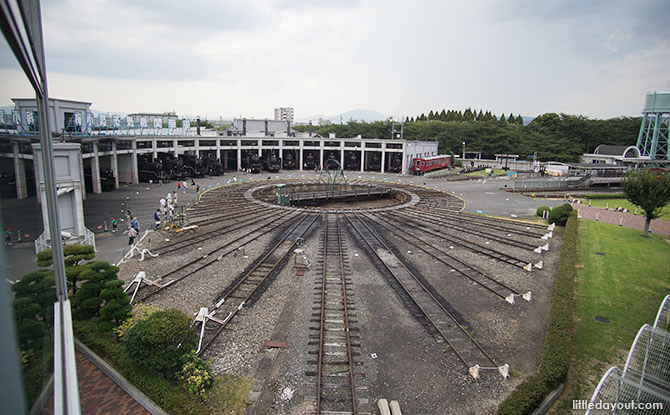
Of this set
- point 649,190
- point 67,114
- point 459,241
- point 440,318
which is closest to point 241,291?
point 440,318

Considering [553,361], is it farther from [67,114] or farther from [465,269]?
[67,114]

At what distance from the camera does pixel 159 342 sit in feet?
32.7

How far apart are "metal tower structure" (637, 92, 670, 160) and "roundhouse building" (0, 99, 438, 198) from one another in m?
33.1

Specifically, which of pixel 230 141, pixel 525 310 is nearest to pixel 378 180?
pixel 230 141

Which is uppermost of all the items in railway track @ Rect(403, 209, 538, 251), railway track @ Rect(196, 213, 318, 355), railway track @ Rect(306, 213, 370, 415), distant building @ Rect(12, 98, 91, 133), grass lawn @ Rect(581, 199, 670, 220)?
distant building @ Rect(12, 98, 91, 133)

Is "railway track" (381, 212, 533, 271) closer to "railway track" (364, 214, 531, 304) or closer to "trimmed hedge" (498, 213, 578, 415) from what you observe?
"railway track" (364, 214, 531, 304)

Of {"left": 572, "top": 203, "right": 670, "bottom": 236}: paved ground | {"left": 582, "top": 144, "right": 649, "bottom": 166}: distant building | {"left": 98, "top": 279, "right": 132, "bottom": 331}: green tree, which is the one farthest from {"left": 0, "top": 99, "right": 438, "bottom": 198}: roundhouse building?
{"left": 572, "top": 203, "right": 670, "bottom": 236}: paved ground

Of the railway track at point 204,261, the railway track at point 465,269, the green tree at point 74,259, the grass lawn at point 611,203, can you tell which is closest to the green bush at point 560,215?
the railway track at point 465,269

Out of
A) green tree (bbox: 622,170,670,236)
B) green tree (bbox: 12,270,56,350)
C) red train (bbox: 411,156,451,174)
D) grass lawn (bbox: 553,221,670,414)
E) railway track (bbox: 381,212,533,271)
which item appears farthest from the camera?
red train (bbox: 411,156,451,174)

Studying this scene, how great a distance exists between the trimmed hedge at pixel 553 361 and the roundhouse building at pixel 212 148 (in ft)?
114

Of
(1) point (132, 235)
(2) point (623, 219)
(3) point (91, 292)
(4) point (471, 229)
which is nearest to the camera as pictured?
(3) point (91, 292)

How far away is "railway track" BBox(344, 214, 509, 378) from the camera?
1174 cm

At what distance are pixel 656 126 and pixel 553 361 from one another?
68556mm

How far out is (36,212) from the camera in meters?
3.34
